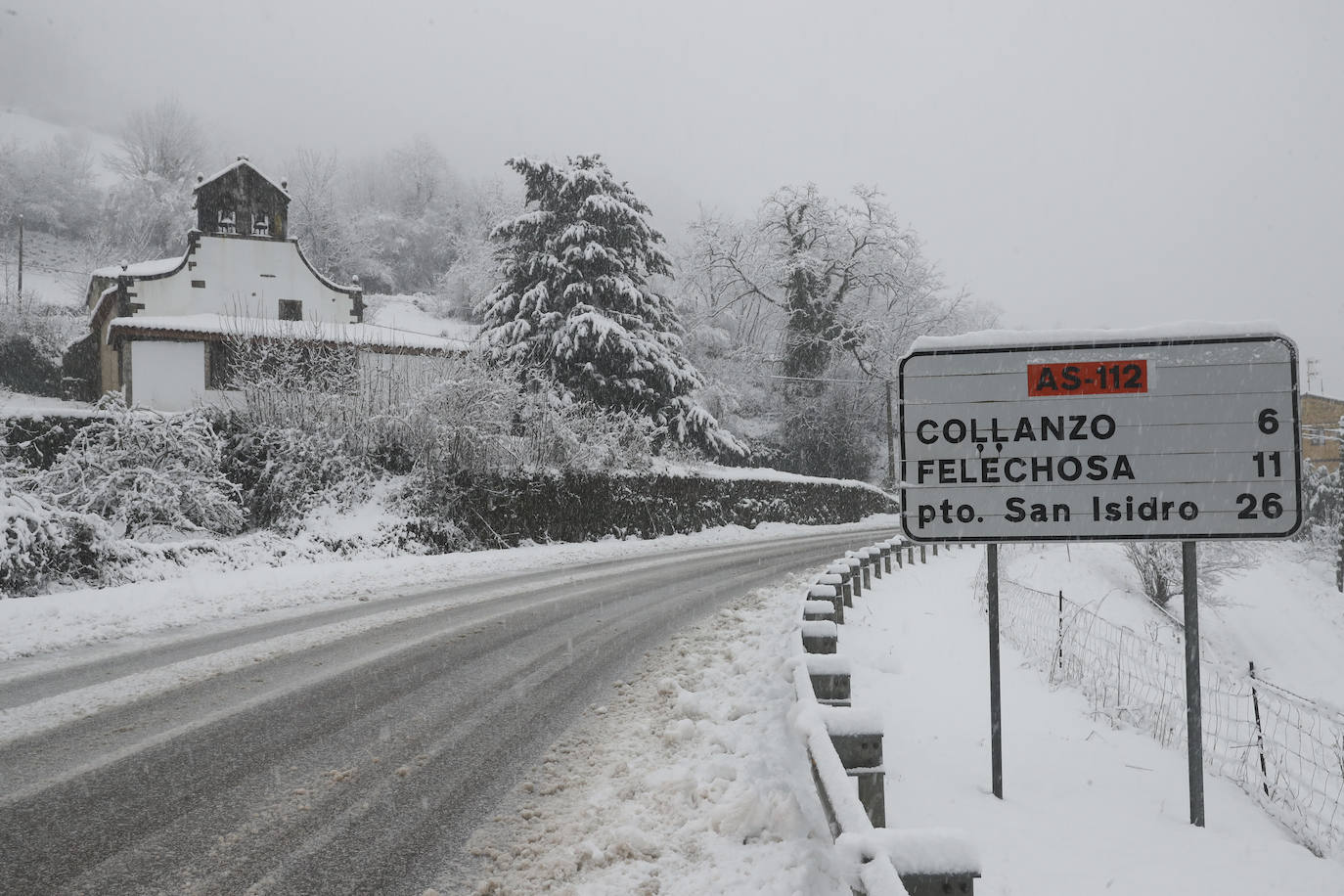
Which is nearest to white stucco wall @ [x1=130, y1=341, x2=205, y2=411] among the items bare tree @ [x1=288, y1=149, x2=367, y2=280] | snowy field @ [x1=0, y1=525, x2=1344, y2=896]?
snowy field @ [x1=0, y1=525, x2=1344, y2=896]

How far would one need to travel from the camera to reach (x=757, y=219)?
4944 centimetres

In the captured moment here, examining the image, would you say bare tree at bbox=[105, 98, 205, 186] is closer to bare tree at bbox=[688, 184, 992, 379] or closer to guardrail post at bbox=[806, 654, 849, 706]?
bare tree at bbox=[688, 184, 992, 379]

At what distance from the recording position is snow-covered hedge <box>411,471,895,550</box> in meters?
17.4

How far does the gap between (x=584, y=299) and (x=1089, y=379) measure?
23462 millimetres

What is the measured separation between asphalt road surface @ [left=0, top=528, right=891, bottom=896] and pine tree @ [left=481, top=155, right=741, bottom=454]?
1766 cm

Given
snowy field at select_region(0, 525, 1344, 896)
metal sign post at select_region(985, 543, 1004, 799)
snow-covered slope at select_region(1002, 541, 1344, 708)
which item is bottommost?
snow-covered slope at select_region(1002, 541, 1344, 708)

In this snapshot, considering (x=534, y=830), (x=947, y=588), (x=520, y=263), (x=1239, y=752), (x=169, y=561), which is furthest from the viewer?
(x=520, y=263)

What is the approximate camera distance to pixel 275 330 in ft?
61.8

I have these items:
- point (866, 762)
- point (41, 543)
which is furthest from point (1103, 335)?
point (41, 543)

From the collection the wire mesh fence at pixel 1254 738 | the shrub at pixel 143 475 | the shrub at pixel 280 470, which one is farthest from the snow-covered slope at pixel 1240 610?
the shrub at pixel 143 475

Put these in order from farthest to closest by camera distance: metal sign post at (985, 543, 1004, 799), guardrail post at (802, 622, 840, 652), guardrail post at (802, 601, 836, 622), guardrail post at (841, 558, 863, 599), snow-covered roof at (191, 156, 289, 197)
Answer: snow-covered roof at (191, 156, 289, 197) → guardrail post at (841, 558, 863, 599) → guardrail post at (802, 601, 836, 622) → guardrail post at (802, 622, 840, 652) → metal sign post at (985, 543, 1004, 799)

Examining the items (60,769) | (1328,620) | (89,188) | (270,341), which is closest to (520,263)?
(270,341)

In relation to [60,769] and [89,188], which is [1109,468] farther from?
[89,188]

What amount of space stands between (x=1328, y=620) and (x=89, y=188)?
98.0 m
